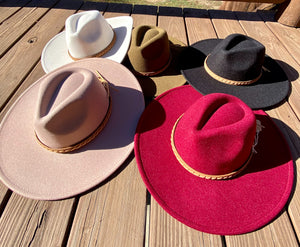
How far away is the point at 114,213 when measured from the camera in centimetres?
125

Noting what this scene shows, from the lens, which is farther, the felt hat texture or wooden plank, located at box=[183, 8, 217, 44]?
wooden plank, located at box=[183, 8, 217, 44]

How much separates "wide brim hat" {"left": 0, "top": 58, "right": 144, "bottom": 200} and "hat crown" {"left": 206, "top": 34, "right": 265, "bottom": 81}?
2.43 ft

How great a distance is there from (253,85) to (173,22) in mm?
1673

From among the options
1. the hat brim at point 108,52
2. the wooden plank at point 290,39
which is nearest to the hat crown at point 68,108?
the hat brim at point 108,52

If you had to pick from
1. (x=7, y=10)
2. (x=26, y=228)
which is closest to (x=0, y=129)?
(x=26, y=228)

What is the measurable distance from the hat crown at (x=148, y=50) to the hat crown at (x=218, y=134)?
2.89ft

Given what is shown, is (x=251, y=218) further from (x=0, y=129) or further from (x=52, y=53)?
(x=52, y=53)

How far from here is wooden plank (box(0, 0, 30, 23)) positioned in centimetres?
303

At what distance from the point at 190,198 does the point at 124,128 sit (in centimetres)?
68

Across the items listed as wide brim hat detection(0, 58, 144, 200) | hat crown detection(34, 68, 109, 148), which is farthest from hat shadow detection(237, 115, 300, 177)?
hat crown detection(34, 68, 109, 148)

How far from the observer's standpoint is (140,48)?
1769 millimetres

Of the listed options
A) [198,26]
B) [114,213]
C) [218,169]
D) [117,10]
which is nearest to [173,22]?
[198,26]

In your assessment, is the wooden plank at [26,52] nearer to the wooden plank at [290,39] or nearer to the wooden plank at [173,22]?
the wooden plank at [173,22]

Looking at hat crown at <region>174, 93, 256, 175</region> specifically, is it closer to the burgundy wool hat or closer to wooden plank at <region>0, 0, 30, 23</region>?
the burgundy wool hat
